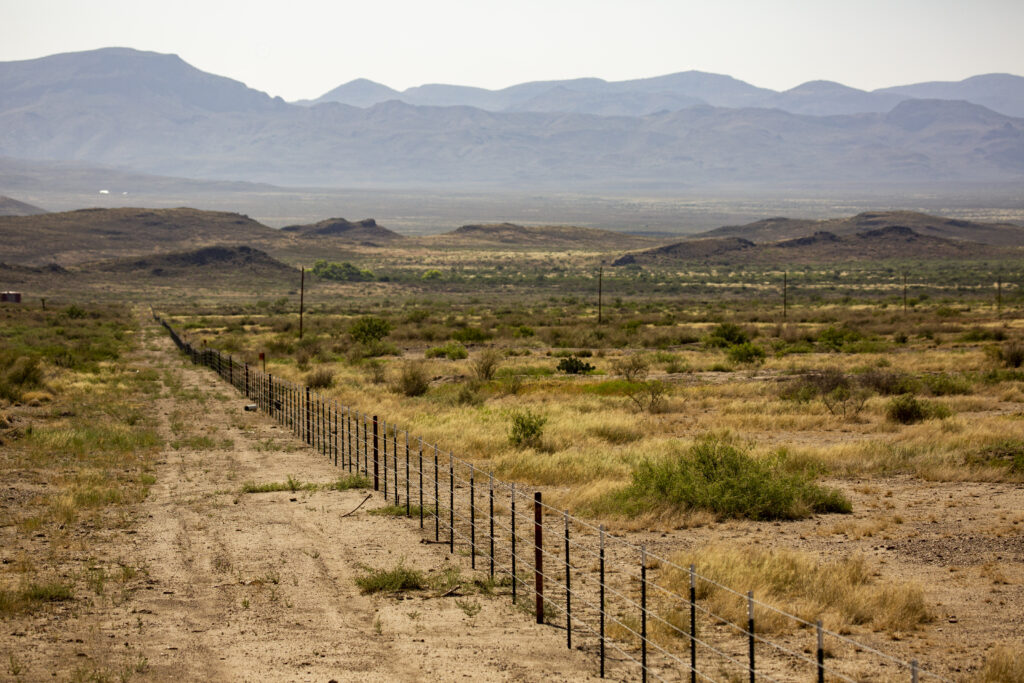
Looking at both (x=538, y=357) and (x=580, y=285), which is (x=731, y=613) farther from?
(x=580, y=285)

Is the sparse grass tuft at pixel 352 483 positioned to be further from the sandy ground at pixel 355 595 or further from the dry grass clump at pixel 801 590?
the dry grass clump at pixel 801 590

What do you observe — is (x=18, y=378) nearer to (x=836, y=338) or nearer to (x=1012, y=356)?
(x=1012, y=356)

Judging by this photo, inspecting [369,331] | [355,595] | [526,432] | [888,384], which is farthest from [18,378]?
[888,384]

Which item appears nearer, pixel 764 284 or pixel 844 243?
pixel 764 284

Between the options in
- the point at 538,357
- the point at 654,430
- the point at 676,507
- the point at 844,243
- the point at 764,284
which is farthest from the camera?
the point at 844,243

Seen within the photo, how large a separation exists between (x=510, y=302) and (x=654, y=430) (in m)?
76.4

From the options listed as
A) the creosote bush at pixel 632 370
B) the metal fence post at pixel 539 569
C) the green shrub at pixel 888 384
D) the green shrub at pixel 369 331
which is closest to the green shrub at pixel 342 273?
the green shrub at pixel 369 331

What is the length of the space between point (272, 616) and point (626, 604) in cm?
371

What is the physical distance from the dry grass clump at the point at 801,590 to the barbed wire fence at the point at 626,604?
0.16ft

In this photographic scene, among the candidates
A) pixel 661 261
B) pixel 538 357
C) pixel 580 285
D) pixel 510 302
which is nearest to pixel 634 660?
pixel 538 357

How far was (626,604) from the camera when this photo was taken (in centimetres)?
1053

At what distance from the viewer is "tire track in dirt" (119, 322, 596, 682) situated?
905cm

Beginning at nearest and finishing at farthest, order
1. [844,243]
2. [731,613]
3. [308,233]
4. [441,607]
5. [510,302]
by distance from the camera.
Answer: [731,613] → [441,607] → [510,302] → [844,243] → [308,233]

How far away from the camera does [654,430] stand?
22109 mm
